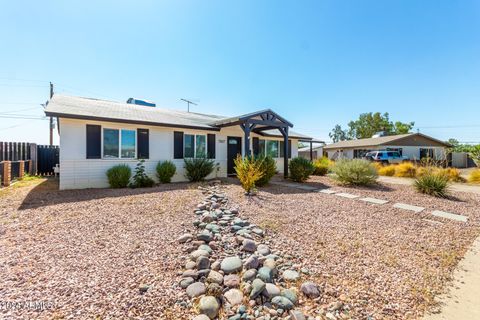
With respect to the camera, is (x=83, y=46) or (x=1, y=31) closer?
(x=1, y=31)

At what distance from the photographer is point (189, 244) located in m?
3.11

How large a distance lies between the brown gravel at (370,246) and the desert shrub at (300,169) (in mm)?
3514

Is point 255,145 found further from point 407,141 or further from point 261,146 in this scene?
point 407,141

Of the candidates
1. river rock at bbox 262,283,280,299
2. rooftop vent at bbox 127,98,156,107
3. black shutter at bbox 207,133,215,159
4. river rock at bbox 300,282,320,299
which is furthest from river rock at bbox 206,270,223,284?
rooftop vent at bbox 127,98,156,107

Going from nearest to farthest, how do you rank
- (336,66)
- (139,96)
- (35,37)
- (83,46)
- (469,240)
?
(469,240) < (35,37) < (83,46) < (336,66) < (139,96)

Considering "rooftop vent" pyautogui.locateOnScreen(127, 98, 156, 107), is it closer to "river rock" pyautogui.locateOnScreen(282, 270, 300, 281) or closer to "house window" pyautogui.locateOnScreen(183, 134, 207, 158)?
"house window" pyautogui.locateOnScreen(183, 134, 207, 158)

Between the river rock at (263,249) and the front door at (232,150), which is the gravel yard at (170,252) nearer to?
the river rock at (263,249)

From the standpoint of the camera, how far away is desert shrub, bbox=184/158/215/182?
937cm

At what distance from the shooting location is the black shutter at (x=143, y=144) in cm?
870

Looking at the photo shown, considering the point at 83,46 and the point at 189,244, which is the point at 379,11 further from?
the point at 83,46

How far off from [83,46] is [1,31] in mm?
2574

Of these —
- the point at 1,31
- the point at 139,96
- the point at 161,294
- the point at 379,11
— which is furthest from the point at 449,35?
the point at 1,31

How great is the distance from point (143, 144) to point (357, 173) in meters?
9.18

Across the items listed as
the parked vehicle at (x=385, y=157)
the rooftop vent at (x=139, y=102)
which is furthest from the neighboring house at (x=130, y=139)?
the parked vehicle at (x=385, y=157)
